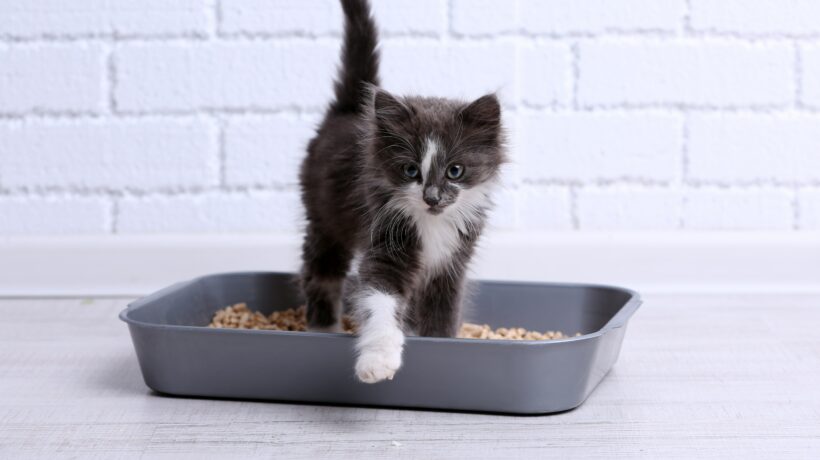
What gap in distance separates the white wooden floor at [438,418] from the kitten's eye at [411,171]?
0.33m

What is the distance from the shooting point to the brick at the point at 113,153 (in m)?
2.15

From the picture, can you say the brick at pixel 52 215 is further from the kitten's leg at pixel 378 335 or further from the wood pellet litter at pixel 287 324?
the kitten's leg at pixel 378 335

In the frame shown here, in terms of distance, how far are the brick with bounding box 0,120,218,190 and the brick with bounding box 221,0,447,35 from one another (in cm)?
25

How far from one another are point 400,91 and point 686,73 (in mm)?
653

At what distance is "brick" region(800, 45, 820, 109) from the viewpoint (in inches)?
86.2

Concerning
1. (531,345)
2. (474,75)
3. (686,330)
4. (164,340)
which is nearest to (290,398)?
(164,340)

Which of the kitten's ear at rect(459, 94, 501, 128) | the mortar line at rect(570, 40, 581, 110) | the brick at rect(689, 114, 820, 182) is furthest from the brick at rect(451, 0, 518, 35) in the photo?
the kitten's ear at rect(459, 94, 501, 128)

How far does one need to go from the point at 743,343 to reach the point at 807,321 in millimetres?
265

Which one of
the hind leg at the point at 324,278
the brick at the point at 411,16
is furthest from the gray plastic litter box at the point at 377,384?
the brick at the point at 411,16

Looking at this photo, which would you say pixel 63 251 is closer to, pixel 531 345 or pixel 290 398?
pixel 290 398

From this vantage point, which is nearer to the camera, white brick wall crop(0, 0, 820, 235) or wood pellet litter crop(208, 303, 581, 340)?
wood pellet litter crop(208, 303, 581, 340)

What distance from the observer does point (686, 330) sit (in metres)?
1.88

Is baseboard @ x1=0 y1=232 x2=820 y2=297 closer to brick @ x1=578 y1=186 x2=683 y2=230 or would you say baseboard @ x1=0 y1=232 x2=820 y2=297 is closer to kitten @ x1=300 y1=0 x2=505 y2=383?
brick @ x1=578 y1=186 x2=683 y2=230

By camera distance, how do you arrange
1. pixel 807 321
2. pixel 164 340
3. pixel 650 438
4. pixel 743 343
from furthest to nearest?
1. pixel 807 321
2. pixel 743 343
3. pixel 164 340
4. pixel 650 438
